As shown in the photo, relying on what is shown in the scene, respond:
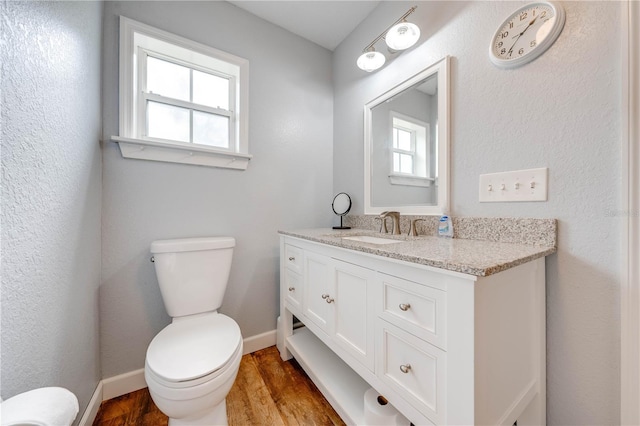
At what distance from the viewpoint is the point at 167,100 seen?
4.96 ft

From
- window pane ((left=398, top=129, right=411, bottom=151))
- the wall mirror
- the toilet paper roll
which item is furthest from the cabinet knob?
window pane ((left=398, top=129, right=411, bottom=151))

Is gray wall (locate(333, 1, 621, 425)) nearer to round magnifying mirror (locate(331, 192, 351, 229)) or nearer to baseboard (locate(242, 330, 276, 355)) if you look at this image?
round magnifying mirror (locate(331, 192, 351, 229))

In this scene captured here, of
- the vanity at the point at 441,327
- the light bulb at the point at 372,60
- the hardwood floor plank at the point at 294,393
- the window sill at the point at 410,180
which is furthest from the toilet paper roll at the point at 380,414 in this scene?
the light bulb at the point at 372,60

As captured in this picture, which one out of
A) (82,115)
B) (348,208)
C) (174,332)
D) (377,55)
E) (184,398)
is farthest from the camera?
(348,208)

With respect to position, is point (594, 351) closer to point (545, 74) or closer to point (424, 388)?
point (424, 388)

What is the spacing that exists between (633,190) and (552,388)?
767mm

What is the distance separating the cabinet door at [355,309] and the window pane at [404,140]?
2.90ft

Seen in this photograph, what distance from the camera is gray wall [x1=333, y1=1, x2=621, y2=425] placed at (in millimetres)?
776

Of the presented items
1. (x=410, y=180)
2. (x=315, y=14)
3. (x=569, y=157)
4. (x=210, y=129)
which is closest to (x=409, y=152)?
(x=410, y=180)

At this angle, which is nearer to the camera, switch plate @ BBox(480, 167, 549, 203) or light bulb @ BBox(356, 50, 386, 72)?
switch plate @ BBox(480, 167, 549, 203)

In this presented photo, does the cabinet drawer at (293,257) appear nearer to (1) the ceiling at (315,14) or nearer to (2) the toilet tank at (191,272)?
(2) the toilet tank at (191,272)

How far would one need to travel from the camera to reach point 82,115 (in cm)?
104

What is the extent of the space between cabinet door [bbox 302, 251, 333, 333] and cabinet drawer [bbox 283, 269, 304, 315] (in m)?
0.06

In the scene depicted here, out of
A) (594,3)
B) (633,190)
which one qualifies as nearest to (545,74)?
(594,3)
